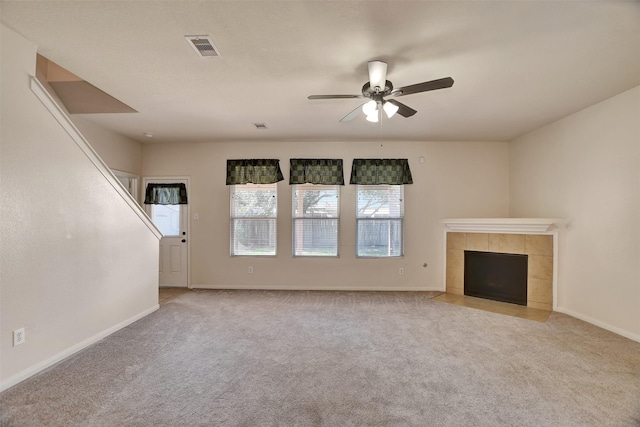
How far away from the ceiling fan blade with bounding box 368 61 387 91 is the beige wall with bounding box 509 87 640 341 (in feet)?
8.85

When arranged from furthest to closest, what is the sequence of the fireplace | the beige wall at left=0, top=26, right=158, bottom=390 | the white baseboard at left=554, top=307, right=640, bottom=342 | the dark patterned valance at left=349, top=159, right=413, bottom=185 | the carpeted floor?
the dark patterned valance at left=349, top=159, right=413, bottom=185 < the fireplace < the white baseboard at left=554, top=307, right=640, bottom=342 < the beige wall at left=0, top=26, right=158, bottom=390 < the carpeted floor

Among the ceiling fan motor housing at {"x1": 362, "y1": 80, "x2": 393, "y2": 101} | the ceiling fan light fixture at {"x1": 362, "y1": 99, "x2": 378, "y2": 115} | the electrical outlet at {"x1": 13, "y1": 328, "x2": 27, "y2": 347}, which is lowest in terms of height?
the electrical outlet at {"x1": 13, "y1": 328, "x2": 27, "y2": 347}

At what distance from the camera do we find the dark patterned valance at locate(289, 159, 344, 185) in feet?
16.4

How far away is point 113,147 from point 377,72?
13.9ft

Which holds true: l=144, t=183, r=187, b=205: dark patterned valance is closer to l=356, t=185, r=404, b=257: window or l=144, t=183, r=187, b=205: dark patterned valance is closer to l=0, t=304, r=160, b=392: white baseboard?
l=0, t=304, r=160, b=392: white baseboard

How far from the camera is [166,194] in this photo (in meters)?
5.20

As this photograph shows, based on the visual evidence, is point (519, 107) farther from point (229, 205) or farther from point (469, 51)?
point (229, 205)

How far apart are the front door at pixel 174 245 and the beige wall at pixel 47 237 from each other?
185 cm

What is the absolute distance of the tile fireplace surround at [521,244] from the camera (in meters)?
4.04

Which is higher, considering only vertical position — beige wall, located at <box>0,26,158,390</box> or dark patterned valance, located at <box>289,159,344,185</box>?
dark patterned valance, located at <box>289,159,344,185</box>

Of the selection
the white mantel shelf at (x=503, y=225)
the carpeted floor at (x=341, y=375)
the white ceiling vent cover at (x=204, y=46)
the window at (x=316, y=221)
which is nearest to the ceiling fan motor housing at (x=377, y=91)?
the white ceiling vent cover at (x=204, y=46)

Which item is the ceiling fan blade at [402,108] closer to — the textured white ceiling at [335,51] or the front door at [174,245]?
the textured white ceiling at [335,51]

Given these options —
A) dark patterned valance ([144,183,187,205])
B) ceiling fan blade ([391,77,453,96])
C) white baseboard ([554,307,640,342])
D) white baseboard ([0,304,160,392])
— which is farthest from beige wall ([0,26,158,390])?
white baseboard ([554,307,640,342])

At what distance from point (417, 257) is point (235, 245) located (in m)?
3.11
